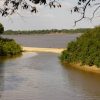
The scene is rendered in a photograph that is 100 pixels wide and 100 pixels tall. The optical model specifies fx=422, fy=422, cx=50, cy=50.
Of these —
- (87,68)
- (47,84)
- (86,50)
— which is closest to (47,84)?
Result: (47,84)

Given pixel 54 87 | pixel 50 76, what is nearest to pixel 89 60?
pixel 50 76

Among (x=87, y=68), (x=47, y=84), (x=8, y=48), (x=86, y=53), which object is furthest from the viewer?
(x=8, y=48)

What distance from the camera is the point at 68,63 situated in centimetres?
3841

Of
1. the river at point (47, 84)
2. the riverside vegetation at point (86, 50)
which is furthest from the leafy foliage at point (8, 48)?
the river at point (47, 84)

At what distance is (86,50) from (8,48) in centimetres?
1688

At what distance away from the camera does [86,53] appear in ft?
117

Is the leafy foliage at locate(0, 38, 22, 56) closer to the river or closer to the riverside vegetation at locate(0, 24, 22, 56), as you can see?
the riverside vegetation at locate(0, 24, 22, 56)

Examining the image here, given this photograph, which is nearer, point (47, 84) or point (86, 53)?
point (47, 84)

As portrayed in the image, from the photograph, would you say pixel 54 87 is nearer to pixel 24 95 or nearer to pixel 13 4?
pixel 24 95

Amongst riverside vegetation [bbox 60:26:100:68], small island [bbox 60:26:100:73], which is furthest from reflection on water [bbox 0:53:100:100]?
riverside vegetation [bbox 60:26:100:68]

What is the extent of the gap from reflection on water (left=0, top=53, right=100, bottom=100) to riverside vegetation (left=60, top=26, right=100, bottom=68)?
1.79 m

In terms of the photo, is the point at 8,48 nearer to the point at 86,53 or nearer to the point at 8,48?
the point at 8,48

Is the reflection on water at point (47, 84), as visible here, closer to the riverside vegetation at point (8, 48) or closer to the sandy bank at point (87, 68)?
the sandy bank at point (87, 68)

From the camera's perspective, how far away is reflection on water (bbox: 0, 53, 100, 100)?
21094mm
